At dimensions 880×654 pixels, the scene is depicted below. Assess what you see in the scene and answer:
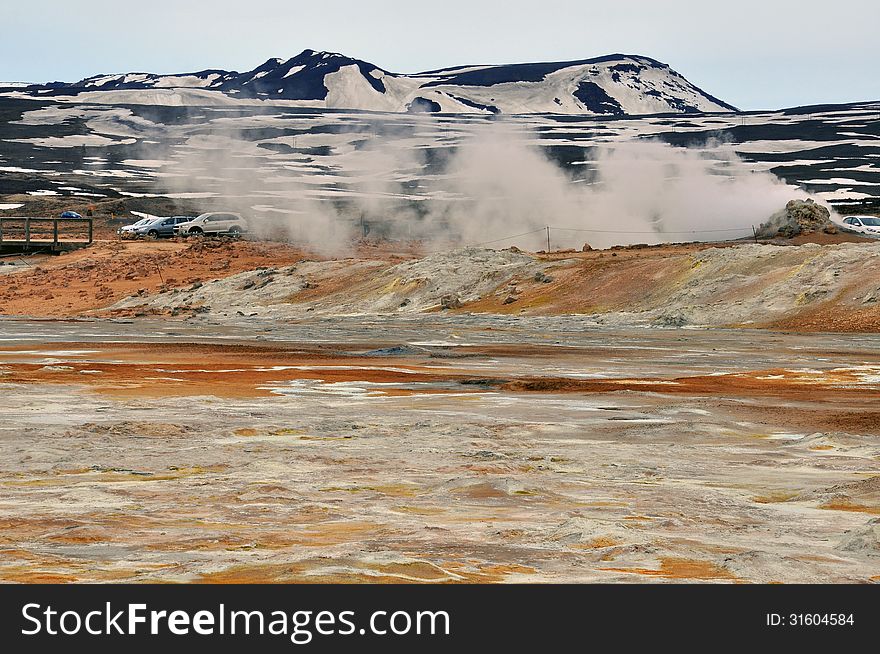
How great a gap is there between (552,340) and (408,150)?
6983 centimetres

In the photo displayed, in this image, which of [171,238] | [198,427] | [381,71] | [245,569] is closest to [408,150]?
[171,238]

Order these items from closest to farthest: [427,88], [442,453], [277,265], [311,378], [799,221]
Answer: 1. [442,453]
2. [311,378]
3. [277,265]
4. [799,221]
5. [427,88]

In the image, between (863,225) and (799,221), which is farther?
(863,225)

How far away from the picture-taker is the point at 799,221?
50125 millimetres

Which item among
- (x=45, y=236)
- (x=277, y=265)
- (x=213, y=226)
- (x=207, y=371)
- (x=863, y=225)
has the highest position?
(x=863, y=225)

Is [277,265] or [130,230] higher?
[130,230]

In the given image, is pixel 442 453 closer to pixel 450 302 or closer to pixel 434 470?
pixel 434 470

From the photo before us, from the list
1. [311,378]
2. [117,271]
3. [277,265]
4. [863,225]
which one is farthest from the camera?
[863,225]

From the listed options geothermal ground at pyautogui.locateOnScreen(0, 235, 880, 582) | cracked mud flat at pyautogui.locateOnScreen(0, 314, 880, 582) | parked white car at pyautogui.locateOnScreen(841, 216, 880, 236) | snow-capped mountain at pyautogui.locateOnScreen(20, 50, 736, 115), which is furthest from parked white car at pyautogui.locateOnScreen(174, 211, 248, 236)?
snow-capped mountain at pyautogui.locateOnScreen(20, 50, 736, 115)

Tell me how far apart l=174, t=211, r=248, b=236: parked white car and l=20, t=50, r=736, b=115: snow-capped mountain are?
254ft

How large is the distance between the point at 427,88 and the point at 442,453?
144443mm

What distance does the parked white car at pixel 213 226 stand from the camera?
2520 inches

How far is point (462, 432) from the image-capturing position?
12.3 metres

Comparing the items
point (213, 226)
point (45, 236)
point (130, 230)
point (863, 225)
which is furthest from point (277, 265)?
point (863, 225)
